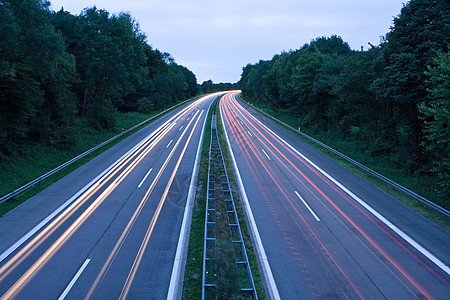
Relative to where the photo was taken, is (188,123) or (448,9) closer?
(448,9)

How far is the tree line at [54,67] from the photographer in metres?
18.5

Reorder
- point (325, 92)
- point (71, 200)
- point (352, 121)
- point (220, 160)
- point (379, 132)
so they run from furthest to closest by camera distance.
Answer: point (325, 92) < point (352, 121) < point (379, 132) < point (220, 160) < point (71, 200)

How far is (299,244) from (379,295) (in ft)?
10.2

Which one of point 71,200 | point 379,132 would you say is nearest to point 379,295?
point 71,200

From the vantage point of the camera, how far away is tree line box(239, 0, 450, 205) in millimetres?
14805

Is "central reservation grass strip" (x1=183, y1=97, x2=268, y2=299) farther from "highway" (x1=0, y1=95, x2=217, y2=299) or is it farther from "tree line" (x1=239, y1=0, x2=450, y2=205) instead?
"tree line" (x1=239, y1=0, x2=450, y2=205)

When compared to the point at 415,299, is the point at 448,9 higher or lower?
higher

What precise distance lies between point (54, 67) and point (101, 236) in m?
17.3

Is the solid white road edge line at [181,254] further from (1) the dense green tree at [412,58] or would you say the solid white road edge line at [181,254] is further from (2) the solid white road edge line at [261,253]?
(1) the dense green tree at [412,58]

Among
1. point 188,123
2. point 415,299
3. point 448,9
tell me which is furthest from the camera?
point 188,123

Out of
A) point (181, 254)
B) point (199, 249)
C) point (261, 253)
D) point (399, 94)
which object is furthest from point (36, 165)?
point (399, 94)

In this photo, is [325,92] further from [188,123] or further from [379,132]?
[188,123]

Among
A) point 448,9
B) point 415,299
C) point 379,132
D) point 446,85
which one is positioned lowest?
point 415,299

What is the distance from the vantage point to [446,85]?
13.4 m
